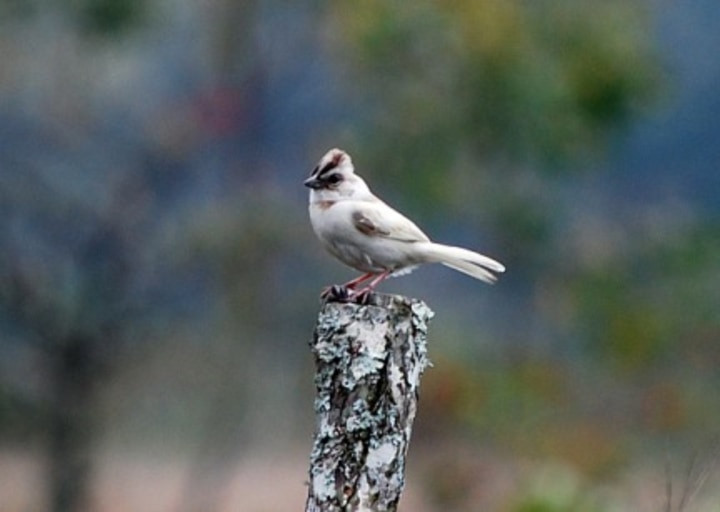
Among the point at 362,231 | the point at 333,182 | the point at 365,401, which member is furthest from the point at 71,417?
the point at 365,401

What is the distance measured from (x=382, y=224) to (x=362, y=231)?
8cm

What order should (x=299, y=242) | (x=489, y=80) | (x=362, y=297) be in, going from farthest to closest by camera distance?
(x=299, y=242), (x=489, y=80), (x=362, y=297)

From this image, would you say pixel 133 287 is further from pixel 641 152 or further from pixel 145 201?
pixel 641 152

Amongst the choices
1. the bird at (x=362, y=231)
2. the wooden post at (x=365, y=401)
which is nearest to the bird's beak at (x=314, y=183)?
the bird at (x=362, y=231)

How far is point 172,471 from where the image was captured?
22047 millimetres

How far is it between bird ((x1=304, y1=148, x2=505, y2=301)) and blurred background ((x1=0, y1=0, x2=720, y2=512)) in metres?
10.8

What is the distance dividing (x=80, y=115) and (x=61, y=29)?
140 centimetres

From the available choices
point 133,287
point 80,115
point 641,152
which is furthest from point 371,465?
point 641,152

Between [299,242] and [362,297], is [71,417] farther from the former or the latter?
[362,297]

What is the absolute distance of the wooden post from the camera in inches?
230

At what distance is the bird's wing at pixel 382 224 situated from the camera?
22.6 ft

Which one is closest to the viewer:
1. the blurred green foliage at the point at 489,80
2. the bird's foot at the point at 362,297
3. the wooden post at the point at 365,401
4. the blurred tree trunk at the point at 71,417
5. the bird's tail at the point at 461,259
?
the wooden post at the point at 365,401

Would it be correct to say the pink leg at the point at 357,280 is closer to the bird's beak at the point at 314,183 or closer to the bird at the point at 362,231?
the bird at the point at 362,231

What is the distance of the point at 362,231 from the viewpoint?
6.88 m
